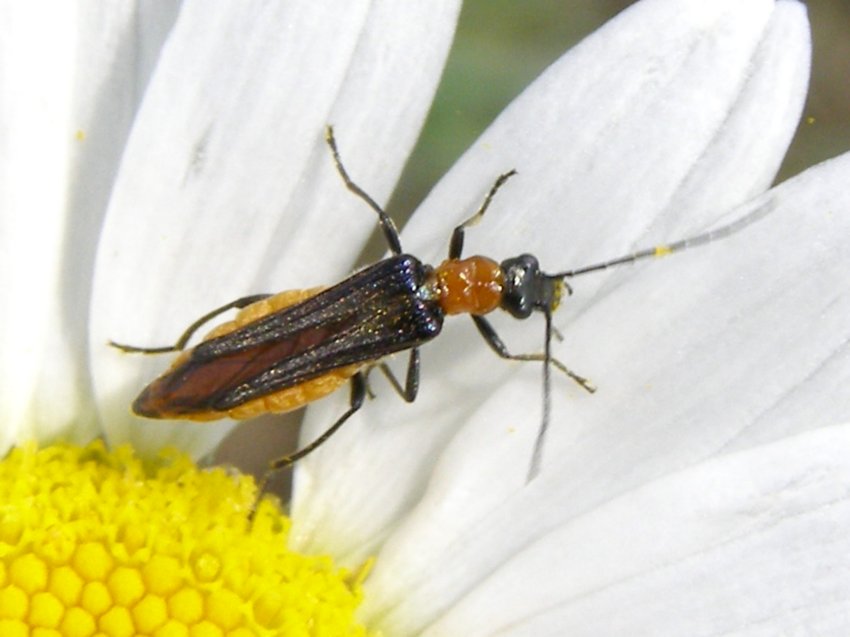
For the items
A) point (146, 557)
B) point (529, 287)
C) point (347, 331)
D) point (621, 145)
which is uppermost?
point (621, 145)

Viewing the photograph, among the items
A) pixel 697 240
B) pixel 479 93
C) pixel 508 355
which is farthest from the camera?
pixel 479 93

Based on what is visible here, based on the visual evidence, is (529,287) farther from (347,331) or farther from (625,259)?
(347,331)

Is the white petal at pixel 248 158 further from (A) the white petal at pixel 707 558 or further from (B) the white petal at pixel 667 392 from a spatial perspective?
(A) the white petal at pixel 707 558

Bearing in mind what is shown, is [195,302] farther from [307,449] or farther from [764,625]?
[764,625]

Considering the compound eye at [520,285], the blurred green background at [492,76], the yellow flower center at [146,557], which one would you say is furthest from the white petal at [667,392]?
the blurred green background at [492,76]

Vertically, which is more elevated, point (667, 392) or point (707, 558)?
point (667, 392)

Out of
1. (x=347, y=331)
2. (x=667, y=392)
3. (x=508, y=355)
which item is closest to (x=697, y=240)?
(x=667, y=392)
